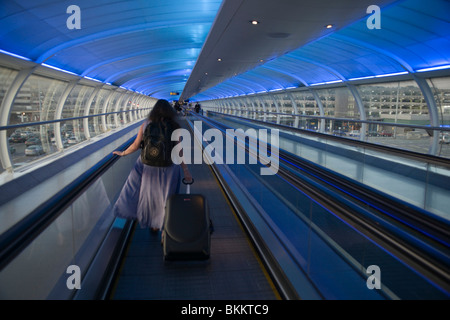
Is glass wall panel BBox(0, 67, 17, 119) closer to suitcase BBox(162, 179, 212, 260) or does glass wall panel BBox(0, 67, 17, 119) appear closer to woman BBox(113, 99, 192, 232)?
woman BBox(113, 99, 192, 232)

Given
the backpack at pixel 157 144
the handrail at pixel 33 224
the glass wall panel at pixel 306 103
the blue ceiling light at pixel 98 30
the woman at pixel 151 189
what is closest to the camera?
the handrail at pixel 33 224

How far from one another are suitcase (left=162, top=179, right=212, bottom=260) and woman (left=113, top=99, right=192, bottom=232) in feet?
1.80

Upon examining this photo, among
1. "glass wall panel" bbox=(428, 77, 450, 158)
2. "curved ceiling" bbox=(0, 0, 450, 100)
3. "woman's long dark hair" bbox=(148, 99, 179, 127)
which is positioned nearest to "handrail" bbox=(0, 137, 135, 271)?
"woman's long dark hair" bbox=(148, 99, 179, 127)

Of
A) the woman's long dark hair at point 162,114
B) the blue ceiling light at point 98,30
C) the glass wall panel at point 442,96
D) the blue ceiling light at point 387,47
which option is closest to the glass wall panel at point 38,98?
the blue ceiling light at point 98,30

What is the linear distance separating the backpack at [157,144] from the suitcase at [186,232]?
0.63 m

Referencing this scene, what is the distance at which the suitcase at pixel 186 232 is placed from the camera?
359 cm

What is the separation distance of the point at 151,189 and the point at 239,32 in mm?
5449

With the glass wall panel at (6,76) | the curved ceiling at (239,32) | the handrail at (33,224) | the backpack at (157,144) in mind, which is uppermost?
the curved ceiling at (239,32)

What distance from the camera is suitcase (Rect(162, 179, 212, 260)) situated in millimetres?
3594

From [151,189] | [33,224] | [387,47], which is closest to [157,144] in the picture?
[151,189]

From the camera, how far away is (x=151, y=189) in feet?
14.2

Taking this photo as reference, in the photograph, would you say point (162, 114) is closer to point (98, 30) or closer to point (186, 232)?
point (186, 232)

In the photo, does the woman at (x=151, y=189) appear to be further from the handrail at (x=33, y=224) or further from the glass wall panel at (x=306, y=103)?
the glass wall panel at (x=306, y=103)

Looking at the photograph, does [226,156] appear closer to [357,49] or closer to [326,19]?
[326,19]
